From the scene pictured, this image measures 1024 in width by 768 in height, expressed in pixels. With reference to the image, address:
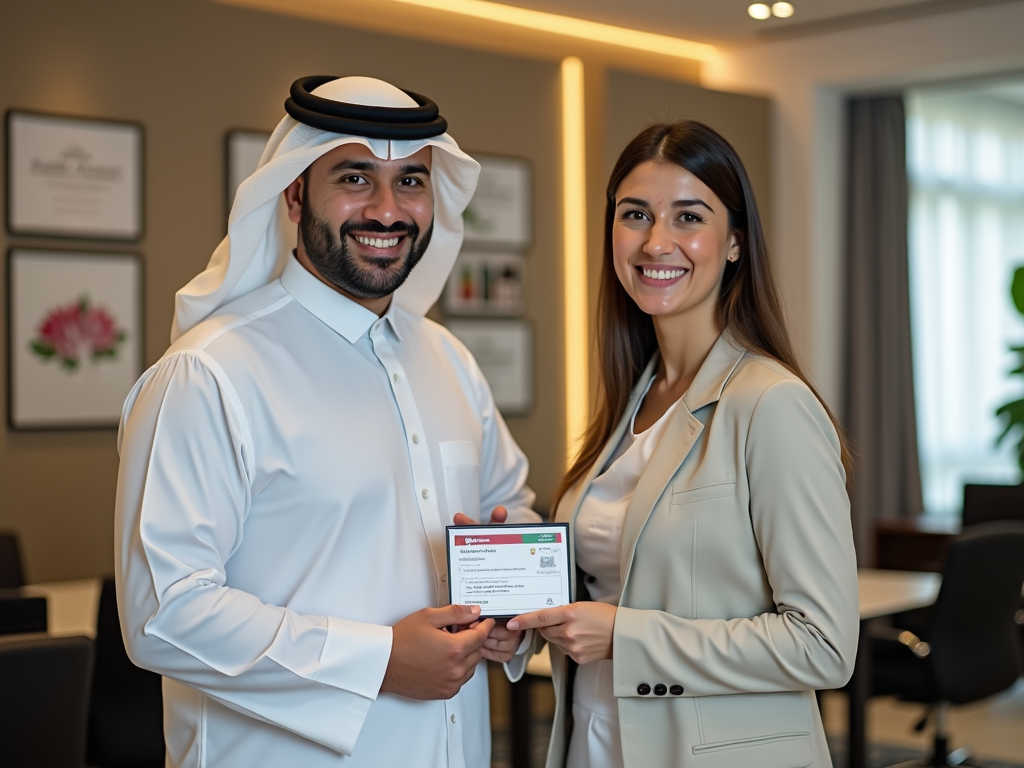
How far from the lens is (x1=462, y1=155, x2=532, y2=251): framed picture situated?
6.30 m

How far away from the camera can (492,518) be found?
254 cm

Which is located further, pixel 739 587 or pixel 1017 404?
pixel 1017 404

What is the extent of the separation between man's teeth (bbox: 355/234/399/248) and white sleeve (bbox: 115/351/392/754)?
368 millimetres

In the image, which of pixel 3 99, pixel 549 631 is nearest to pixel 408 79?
pixel 3 99

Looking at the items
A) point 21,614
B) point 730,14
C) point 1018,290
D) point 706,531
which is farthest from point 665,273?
point 1018,290

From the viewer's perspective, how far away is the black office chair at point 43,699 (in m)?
2.65

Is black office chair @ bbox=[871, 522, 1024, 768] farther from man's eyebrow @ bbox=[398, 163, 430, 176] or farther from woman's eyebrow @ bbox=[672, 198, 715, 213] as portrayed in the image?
man's eyebrow @ bbox=[398, 163, 430, 176]

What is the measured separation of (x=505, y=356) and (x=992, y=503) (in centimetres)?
245

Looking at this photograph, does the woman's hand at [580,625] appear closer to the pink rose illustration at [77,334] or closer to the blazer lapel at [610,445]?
the blazer lapel at [610,445]

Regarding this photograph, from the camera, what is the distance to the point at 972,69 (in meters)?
6.66

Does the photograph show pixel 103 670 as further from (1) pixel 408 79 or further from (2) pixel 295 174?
(1) pixel 408 79

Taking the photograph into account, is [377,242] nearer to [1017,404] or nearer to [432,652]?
[432,652]

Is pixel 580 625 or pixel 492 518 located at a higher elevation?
pixel 492 518

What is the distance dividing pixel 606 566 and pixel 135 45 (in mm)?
3780
